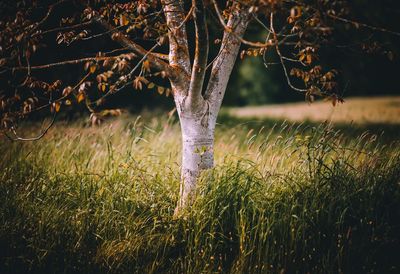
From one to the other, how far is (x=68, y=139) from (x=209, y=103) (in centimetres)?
286

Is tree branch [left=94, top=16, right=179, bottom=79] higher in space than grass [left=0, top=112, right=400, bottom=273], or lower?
higher

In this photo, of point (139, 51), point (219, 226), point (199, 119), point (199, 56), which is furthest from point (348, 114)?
point (139, 51)

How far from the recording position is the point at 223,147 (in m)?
5.84

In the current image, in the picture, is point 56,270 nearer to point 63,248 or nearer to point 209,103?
point 63,248

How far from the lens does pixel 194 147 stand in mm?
3471

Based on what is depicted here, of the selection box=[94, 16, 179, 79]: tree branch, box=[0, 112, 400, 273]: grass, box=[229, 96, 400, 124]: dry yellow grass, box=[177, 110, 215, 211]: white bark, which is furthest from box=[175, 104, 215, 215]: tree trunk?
box=[229, 96, 400, 124]: dry yellow grass

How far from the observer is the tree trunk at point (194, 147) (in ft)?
11.3

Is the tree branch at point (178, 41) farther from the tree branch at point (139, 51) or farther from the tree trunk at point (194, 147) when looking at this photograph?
the tree trunk at point (194, 147)

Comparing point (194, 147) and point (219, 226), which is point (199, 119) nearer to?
point (194, 147)

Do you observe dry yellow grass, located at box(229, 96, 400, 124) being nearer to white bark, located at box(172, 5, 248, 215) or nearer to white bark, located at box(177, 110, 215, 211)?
white bark, located at box(172, 5, 248, 215)

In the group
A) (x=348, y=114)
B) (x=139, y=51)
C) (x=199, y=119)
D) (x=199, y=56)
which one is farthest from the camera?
(x=348, y=114)

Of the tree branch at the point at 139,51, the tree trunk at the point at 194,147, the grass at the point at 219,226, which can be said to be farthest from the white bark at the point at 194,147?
the tree branch at the point at 139,51

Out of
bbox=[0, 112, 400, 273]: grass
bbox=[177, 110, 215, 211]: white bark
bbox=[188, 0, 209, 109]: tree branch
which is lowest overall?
bbox=[0, 112, 400, 273]: grass

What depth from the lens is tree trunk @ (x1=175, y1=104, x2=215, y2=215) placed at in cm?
346
